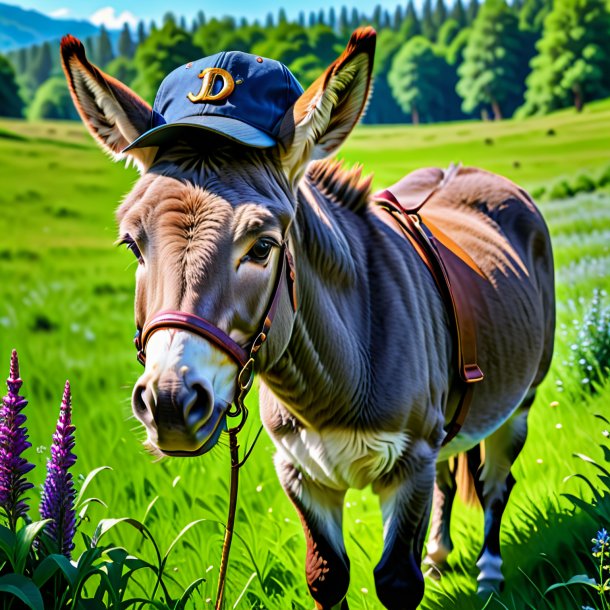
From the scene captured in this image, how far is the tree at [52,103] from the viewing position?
1855 centimetres

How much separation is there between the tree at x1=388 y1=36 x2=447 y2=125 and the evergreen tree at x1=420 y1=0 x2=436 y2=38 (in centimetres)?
754

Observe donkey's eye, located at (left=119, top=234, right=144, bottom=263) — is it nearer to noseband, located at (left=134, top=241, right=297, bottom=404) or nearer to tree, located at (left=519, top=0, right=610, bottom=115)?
noseband, located at (left=134, top=241, right=297, bottom=404)

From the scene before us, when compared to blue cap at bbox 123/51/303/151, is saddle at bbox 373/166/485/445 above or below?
below

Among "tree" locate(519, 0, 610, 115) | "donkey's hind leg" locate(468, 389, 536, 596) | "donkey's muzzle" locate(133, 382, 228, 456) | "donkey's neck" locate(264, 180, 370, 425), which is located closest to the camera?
"donkey's muzzle" locate(133, 382, 228, 456)

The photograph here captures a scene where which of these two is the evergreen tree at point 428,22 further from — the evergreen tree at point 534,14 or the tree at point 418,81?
the evergreen tree at point 534,14

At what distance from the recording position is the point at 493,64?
856 inches

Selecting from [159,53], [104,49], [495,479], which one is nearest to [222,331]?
[495,479]

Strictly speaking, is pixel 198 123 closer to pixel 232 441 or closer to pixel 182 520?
pixel 232 441

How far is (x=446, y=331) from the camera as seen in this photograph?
3281 mm

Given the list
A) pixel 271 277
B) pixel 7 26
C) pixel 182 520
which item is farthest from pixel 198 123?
pixel 7 26

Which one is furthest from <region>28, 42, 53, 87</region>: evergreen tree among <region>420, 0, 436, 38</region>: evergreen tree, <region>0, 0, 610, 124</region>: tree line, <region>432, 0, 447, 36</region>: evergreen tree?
<region>432, 0, 447, 36</region>: evergreen tree

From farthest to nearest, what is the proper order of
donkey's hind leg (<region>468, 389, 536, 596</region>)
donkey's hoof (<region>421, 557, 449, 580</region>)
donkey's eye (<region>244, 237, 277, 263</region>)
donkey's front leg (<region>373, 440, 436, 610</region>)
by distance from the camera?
1. donkey's hoof (<region>421, 557, 449, 580</region>)
2. donkey's hind leg (<region>468, 389, 536, 596</region>)
3. donkey's front leg (<region>373, 440, 436, 610</region>)
4. donkey's eye (<region>244, 237, 277, 263</region>)

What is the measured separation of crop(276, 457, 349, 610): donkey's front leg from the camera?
311 centimetres

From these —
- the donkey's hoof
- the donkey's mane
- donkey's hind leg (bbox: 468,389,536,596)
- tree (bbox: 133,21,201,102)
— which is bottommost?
the donkey's hoof
